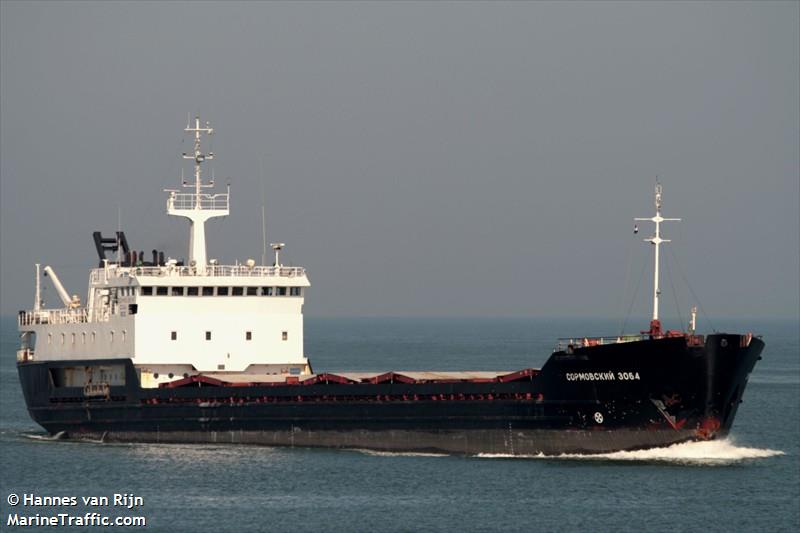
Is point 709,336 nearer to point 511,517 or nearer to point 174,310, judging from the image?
point 511,517

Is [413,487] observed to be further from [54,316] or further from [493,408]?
[54,316]

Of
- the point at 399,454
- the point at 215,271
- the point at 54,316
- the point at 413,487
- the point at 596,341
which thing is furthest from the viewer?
the point at 54,316

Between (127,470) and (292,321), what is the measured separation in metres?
8.62

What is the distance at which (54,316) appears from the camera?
5216cm

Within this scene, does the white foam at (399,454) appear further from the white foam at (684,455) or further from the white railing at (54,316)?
the white railing at (54,316)

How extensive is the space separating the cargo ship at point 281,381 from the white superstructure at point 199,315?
4 centimetres

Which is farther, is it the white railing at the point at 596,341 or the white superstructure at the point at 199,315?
the white superstructure at the point at 199,315

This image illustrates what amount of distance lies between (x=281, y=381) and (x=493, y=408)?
7089 millimetres

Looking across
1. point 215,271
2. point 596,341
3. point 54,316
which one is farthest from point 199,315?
point 596,341

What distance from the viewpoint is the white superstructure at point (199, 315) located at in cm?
4669

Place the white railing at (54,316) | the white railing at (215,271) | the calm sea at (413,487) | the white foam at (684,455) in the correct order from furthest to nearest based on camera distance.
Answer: the white railing at (54,316) → the white railing at (215,271) → the white foam at (684,455) → the calm sea at (413,487)

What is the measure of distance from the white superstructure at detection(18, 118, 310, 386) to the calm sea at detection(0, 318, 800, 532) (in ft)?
9.86

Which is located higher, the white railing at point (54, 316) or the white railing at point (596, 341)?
the white railing at point (54, 316)

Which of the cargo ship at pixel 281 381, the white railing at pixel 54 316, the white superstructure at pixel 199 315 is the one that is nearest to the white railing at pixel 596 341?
the cargo ship at pixel 281 381
